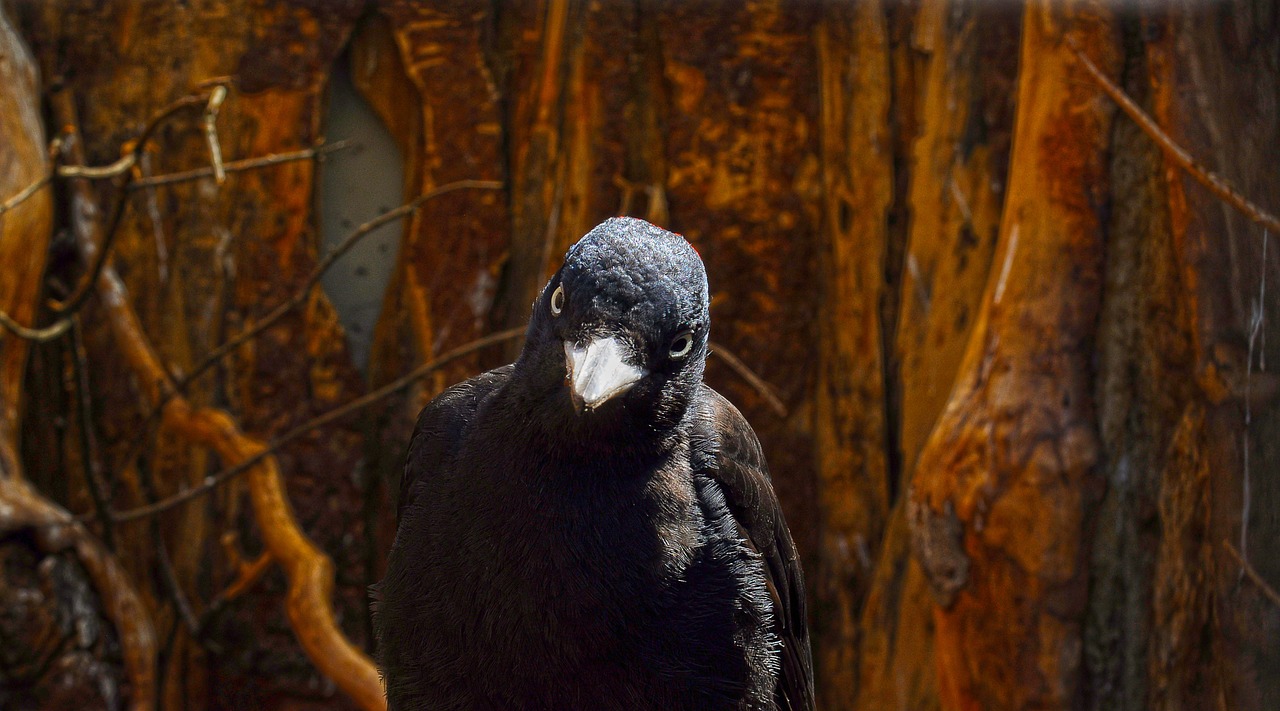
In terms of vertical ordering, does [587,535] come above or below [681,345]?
below

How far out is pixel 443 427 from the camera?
1.57 metres

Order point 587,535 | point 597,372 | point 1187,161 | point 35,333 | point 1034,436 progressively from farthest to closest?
point 35,333
point 1034,436
point 1187,161
point 587,535
point 597,372

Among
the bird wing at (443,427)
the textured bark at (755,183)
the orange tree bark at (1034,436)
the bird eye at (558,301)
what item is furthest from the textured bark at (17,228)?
the orange tree bark at (1034,436)

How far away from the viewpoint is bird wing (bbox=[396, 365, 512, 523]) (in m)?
1.53

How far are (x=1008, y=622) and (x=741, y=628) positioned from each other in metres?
0.95

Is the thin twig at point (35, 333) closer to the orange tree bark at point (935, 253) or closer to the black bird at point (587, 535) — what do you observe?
the black bird at point (587, 535)

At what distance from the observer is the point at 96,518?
9.12ft

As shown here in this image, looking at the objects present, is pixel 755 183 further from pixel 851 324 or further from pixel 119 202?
pixel 119 202

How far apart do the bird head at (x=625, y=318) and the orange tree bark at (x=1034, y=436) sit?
3.49 ft

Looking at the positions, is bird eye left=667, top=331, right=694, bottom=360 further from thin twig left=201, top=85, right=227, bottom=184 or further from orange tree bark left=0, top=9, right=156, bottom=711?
orange tree bark left=0, top=9, right=156, bottom=711

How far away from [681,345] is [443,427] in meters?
0.41

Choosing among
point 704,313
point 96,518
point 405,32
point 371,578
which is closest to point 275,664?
point 371,578

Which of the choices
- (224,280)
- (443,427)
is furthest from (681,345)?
(224,280)

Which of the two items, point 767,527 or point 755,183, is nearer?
point 767,527
